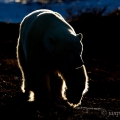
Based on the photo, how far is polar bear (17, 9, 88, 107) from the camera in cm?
510

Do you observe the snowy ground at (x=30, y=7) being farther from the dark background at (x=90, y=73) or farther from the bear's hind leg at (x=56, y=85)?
the bear's hind leg at (x=56, y=85)

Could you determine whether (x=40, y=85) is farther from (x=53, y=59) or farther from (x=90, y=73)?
(x=90, y=73)

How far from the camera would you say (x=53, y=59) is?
18.1 ft

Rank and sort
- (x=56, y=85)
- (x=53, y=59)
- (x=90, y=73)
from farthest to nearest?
(x=90, y=73), (x=56, y=85), (x=53, y=59)

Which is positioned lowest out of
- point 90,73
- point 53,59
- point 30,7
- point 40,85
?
point 30,7

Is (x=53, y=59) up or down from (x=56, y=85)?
up

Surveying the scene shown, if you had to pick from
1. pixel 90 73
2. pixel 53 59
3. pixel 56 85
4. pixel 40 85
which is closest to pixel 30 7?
pixel 90 73

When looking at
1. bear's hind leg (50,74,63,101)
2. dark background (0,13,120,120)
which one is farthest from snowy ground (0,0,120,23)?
bear's hind leg (50,74,63,101)

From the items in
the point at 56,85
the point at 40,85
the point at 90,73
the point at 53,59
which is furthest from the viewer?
the point at 90,73

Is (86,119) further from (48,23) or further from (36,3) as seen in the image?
(36,3)

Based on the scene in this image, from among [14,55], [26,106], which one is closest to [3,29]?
[14,55]

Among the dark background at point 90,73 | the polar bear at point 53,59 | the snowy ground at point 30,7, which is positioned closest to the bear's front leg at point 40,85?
the polar bear at point 53,59

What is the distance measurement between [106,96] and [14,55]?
6843mm

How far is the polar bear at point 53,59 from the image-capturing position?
5.10 metres
